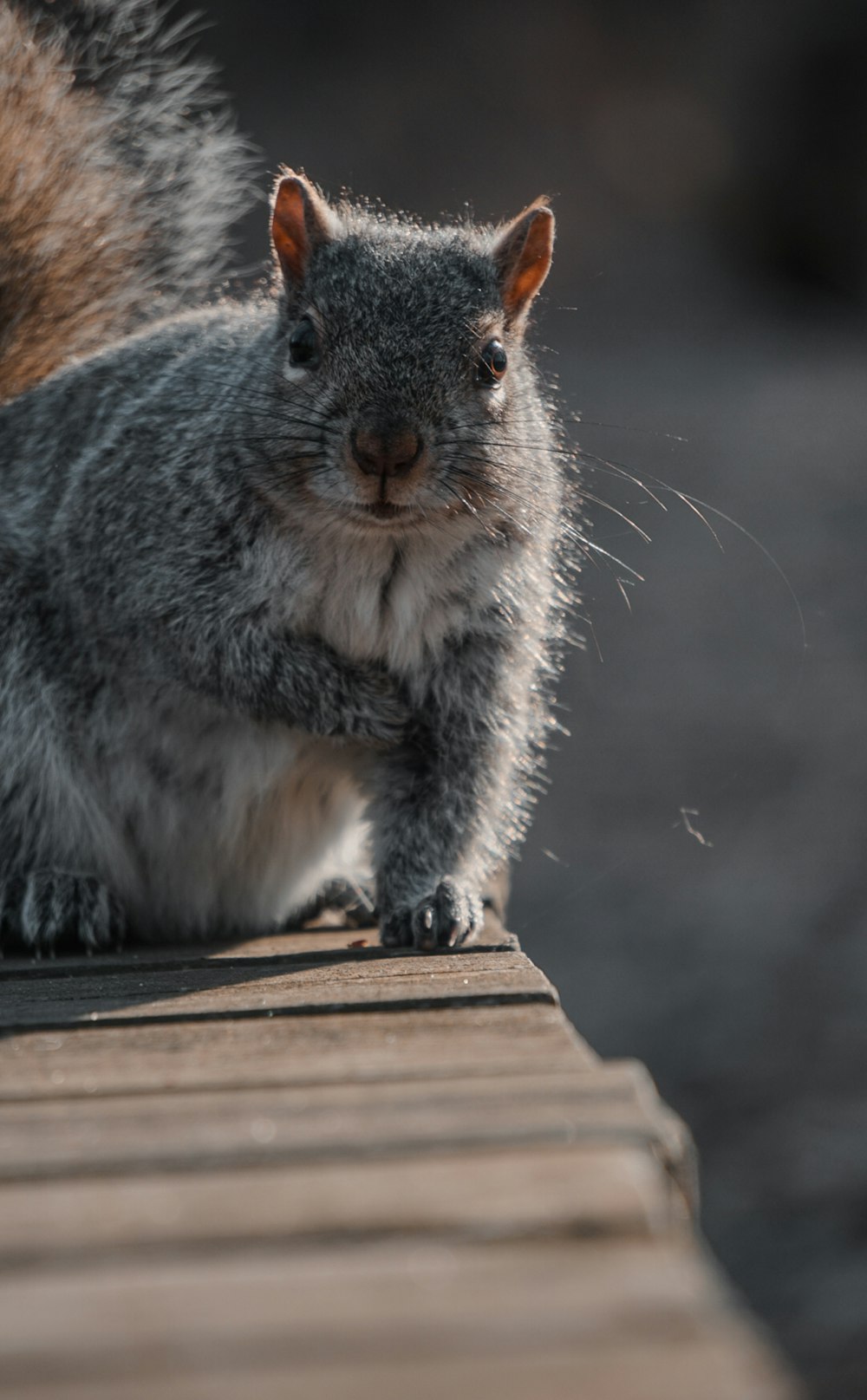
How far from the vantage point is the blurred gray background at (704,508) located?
11.5 feet

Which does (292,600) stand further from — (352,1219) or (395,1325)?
(395,1325)

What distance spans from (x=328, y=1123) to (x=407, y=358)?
94 cm

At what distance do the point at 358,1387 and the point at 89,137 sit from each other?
2.03m

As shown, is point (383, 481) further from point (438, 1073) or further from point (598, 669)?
point (598, 669)

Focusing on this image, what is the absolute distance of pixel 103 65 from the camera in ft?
7.70

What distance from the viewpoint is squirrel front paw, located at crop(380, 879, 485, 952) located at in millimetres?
1573

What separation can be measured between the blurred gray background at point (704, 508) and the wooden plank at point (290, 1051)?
2.72 ft

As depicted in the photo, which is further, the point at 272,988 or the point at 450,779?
the point at 450,779

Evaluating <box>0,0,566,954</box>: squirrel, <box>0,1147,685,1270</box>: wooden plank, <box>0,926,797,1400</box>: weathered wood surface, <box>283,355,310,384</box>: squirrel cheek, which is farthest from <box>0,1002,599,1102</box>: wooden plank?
<box>283,355,310,384</box>: squirrel cheek

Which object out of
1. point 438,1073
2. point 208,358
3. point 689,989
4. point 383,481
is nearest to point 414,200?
point 689,989

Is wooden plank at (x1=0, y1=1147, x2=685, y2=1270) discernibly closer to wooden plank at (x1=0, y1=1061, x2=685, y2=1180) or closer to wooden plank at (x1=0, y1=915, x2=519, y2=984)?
wooden plank at (x1=0, y1=1061, x2=685, y2=1180)

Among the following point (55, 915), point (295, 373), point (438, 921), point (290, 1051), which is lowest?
point (55, 915)

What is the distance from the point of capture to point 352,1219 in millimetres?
697

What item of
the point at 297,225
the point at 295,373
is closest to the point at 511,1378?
the point at 295,373
